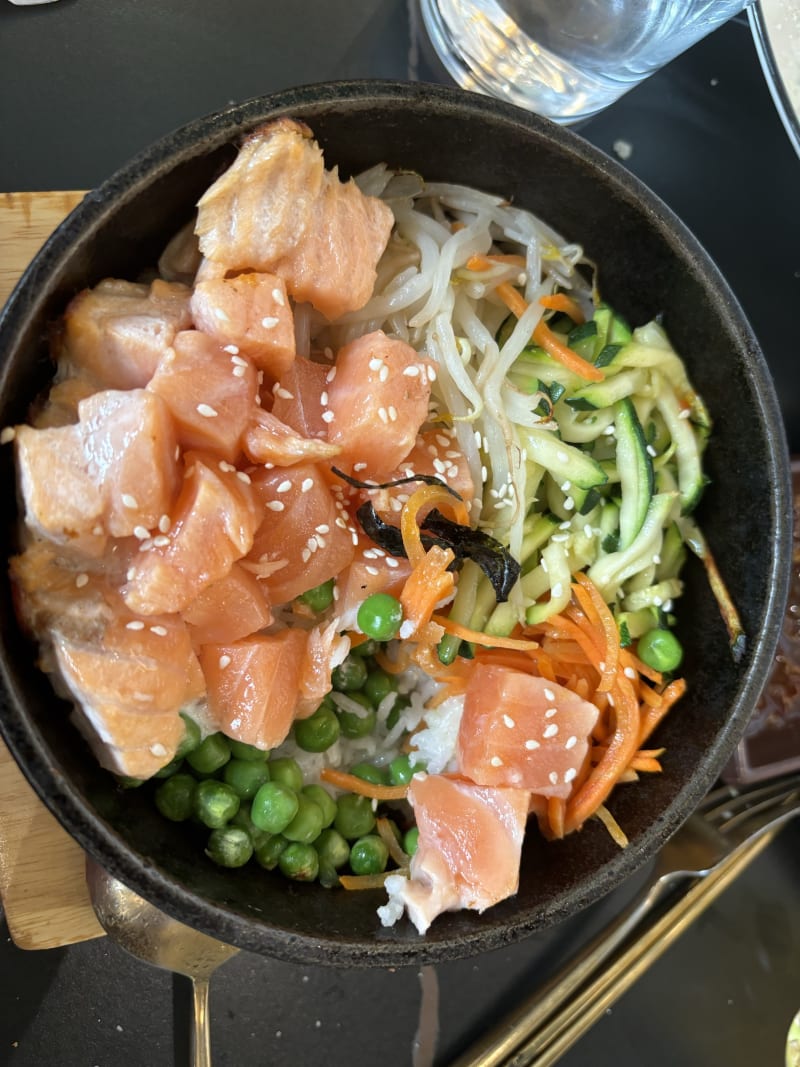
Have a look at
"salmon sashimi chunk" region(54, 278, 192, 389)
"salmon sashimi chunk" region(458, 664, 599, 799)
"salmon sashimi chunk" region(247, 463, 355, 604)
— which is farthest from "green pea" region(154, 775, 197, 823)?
"salmon sashimi chunk" region(54, 278, 192, 389)

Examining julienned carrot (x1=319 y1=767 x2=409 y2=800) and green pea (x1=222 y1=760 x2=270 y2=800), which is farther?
julienned carrot (x1=319 y1=767 x2=409 y2=800)

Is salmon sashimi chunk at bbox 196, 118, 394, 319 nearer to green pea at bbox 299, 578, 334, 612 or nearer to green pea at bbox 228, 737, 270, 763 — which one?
green pea at bbox 299, 578, 334, 612

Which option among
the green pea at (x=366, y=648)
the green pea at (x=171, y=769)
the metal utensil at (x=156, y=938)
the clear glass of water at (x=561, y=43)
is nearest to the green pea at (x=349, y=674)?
the green pea at (x=366, y=648)

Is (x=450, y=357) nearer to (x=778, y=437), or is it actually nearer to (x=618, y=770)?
(x=778, y=437)

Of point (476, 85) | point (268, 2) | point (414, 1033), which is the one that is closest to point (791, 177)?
point (476, 85)

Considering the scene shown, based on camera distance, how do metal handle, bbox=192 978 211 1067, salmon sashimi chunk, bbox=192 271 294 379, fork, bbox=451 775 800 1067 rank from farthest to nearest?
fork, bbox=451 775 800 1067 → metal handle, bbox=192 978 211 1067 → salmon sashimi chunk, bbox=192 271 294 379

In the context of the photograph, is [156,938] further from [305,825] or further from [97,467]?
[97,467]
